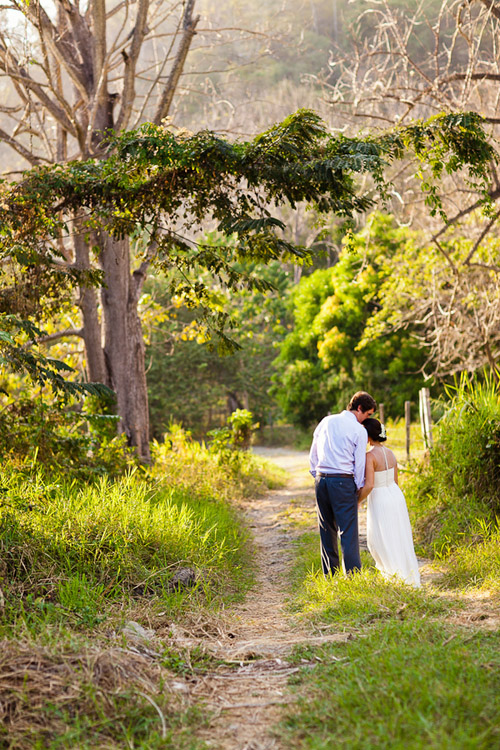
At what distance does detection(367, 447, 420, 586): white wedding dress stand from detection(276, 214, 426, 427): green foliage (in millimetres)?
15354

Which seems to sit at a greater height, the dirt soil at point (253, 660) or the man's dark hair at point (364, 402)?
the man's dark hair at point (364, 402)

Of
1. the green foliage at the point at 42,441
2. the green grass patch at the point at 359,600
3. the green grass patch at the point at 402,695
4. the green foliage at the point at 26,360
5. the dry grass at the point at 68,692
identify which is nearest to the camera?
the green grass patch at the point at 402,695

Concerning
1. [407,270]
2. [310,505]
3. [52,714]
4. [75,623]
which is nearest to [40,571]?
[75,623]

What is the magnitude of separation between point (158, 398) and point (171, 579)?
73.8 ft

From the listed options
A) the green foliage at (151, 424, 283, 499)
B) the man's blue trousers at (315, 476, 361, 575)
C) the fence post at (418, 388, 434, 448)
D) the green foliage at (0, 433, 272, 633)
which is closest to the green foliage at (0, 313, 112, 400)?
the green foliage at (0, 433, 272, 633)

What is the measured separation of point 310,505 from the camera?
12.1 meters

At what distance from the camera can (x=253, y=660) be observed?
4.26 meters

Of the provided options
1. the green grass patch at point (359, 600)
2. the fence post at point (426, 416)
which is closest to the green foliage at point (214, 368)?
the fence post at point (426, 416)

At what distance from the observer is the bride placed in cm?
626

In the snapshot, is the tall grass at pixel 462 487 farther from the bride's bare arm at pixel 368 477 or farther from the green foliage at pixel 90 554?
the green foliage at pixel 90 554

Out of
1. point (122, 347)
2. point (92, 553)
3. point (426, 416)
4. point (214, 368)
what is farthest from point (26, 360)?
point (214, 368)

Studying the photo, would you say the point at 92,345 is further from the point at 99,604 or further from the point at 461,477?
the point at 99,604

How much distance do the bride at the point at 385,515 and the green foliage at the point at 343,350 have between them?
1527 centimetres

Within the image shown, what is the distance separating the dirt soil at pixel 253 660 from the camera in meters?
3.32
